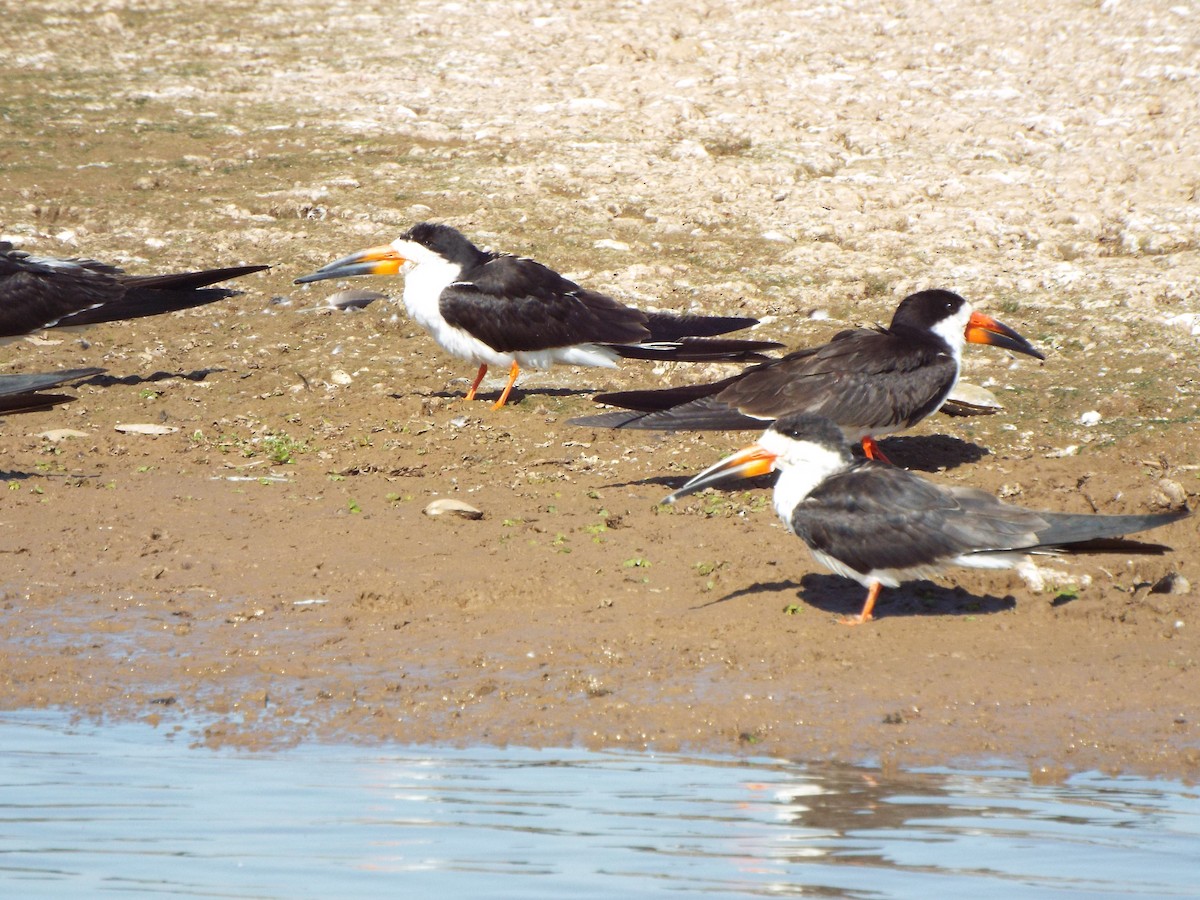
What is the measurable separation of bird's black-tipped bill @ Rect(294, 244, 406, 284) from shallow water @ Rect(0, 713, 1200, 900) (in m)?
4.90

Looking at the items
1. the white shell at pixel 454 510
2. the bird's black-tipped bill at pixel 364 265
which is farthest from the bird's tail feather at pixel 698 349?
the white shell at pixel 454 510

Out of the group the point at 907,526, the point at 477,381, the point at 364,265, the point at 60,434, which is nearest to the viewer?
the point at 907,526

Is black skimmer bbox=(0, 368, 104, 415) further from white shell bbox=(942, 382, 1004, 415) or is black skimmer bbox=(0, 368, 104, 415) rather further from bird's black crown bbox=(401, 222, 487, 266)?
white shell bbox=(942, 382, 1004, 415)

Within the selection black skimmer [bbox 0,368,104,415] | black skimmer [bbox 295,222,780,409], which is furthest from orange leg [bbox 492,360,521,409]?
black skimmer [bbox 0,368,104,415]

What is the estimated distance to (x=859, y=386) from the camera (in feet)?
25.4

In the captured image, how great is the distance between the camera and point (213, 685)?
5559 mm

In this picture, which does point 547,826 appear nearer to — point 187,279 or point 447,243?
point 447,243

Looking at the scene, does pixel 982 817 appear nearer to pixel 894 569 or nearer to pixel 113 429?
pixel 894 569

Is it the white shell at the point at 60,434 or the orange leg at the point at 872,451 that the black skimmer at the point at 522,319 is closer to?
the orange leg at the point at 872,451

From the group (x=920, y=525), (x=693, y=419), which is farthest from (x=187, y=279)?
(x=920, y=525)

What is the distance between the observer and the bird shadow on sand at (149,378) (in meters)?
9.30

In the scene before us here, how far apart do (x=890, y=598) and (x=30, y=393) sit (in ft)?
14.0

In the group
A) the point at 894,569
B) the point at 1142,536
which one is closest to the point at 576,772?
the point at 894,569

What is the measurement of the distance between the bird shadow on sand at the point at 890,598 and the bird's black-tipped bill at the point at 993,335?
2.14m
